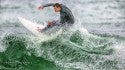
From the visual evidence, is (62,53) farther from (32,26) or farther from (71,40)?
(32,26)

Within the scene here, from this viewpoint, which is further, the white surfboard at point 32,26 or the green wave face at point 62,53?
the white surfboard at point 32,26

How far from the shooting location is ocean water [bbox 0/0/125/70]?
4016 mm

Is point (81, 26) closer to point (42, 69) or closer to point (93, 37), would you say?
point (93, 37)

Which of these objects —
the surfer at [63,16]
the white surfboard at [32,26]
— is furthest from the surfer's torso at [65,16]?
the white surfboard at [32,26]

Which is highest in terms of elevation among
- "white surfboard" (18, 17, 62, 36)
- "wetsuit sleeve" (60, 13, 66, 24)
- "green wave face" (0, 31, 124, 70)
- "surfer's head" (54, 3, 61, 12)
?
"surfer's head" (54, 3, 61, 12)

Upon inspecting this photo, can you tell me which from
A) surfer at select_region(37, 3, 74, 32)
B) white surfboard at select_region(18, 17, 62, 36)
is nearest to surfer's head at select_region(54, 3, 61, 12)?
surfer at select_region(37, 3, 74, 32)

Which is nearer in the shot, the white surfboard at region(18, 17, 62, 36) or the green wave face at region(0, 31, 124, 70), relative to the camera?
the green wave face at region(0, 31, 124, 70)

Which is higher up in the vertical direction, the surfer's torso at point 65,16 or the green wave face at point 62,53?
the surfer's torso at point 65,16

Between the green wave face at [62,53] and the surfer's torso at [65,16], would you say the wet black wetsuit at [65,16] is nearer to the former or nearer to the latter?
the surfer's torso at [65,16]

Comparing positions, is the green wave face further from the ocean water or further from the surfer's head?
the surfer's head

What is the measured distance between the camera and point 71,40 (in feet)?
13.6

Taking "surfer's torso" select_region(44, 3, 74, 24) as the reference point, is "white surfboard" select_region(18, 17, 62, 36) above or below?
below

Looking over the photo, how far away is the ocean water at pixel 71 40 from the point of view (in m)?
4.02

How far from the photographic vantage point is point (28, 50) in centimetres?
411
